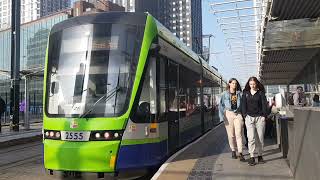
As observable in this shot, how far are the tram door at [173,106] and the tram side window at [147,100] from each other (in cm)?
118

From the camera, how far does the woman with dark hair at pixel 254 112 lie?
8500mm

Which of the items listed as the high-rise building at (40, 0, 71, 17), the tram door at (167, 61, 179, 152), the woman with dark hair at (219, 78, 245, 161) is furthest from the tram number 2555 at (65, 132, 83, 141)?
the high-rise building at (40, 0, 71, 17)

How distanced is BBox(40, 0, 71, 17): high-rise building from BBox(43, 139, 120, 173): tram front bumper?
2213 cm

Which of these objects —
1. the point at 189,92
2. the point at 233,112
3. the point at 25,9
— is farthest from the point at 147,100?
the point at 25,9

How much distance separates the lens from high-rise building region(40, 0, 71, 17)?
95.8 feet

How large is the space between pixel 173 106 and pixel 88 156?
118 inches

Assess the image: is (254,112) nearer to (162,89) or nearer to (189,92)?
(162,89)

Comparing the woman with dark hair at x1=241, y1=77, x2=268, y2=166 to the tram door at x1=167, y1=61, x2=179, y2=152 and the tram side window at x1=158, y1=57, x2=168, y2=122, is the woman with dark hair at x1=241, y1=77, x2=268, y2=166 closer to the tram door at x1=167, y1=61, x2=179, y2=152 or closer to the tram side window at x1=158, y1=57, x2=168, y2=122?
the tram side window at x1=158, y1=57, x2=168, y2=122

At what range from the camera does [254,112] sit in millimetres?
8500

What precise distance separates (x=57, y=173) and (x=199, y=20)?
42302mm

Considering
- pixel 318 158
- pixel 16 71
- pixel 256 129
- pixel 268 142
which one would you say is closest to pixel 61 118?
pixel 256 129

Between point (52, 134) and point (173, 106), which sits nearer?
point (52, 134)

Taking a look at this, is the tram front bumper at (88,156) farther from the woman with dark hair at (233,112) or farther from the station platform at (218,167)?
the woman with dark hair at (233,112)

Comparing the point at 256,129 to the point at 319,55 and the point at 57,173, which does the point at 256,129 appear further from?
the point at 319,55
